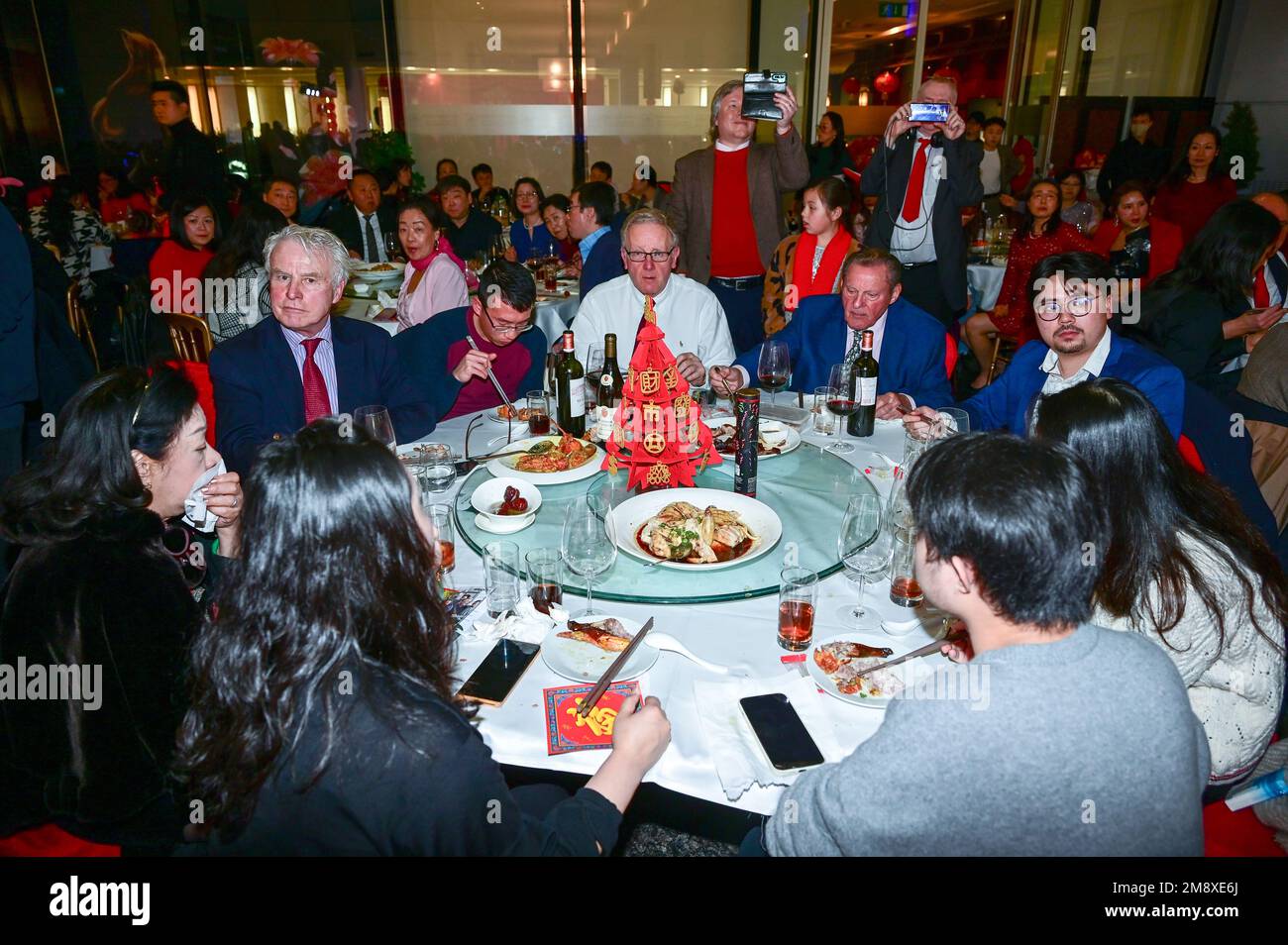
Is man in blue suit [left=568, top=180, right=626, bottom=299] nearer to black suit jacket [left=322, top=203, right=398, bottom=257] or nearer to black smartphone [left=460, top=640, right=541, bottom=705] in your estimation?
black suit jacket [left=322, top=203, right=398, bottom=257]

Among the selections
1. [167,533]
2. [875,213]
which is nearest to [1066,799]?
[167,533]

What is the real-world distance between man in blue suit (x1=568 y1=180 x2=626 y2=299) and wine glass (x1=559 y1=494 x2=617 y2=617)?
11.5ft

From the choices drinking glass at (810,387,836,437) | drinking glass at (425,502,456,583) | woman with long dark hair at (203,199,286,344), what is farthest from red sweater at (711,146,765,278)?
drinking glass at (425,502,456,583)

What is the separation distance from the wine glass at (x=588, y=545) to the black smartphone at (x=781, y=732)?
460 millimetres

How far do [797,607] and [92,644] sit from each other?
4.35 feet

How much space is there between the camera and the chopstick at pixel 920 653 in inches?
62.0

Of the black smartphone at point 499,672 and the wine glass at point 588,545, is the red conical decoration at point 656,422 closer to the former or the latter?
the wine glass at point 588,545

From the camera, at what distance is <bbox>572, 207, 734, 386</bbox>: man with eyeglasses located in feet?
12.1

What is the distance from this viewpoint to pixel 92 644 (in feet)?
4.57

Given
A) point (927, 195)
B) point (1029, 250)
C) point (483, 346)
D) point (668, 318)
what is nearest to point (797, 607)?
point (483, 346)

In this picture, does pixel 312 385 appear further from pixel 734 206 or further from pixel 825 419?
pixel 734 206

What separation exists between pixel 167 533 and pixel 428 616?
3.36 ft

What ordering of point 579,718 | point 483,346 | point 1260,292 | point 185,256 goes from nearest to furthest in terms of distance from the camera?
point 579,718 → point 483,346 → point 1260,292 → point 185,256
